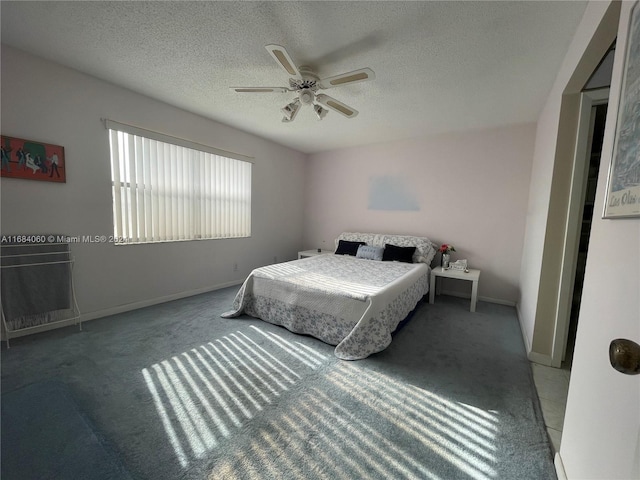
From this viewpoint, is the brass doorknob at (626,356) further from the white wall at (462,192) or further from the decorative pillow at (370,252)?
the white wall at (462,192)

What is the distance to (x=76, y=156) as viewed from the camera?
2518 millimetres

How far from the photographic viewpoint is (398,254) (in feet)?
12.5

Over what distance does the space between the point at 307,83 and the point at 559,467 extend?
9.34 ft

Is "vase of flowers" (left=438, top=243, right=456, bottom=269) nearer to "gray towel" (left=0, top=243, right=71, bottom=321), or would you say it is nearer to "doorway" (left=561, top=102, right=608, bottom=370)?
"doorway" (left=561, top=102, right=608, bottom=370)

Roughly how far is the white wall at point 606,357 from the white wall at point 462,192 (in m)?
2.72

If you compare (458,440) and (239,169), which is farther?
(239,169)

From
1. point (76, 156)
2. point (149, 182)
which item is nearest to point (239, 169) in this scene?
point (149, 182)

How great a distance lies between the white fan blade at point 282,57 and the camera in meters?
1.59

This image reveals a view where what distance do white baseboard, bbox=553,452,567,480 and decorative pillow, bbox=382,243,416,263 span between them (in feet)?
8.54

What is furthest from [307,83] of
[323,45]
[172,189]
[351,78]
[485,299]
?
[485,299]

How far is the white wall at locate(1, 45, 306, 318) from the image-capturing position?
2207 mm

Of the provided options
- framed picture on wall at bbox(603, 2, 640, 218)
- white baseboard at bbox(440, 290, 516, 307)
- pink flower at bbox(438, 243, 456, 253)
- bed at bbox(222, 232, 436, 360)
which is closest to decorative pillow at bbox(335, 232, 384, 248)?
bed at bbox(222, 232, 436, 360)

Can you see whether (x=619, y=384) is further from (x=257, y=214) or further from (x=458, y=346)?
(x=257, y=214)

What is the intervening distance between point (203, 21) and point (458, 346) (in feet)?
10.7
